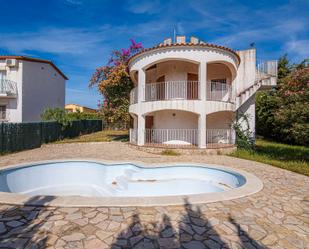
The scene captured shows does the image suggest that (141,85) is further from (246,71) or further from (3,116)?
(3,116)

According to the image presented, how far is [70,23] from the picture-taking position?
15602 millimetres

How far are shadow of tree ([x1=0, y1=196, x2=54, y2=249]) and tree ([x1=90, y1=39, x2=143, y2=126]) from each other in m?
13.2

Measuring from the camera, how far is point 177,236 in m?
3.29

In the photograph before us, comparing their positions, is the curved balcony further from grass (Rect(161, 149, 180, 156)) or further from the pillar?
the pillar

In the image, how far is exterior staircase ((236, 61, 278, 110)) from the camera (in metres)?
13.7

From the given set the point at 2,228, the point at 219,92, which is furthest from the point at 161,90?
the point at 2,228

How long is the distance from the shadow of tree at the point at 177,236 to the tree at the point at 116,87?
1431 centimetres

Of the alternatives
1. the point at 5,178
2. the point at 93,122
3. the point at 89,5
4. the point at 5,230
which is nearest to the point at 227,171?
the point at 5,230

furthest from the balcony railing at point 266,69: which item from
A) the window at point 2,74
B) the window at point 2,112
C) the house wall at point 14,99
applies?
the window at point 2,112

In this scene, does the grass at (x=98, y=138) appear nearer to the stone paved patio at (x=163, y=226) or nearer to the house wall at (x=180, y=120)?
the house wall at (x=180, y=120)

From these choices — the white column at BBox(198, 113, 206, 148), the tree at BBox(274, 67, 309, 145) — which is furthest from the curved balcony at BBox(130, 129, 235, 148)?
the tree at BBox(274, 67, 309, 145)

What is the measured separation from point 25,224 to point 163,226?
9.03ft

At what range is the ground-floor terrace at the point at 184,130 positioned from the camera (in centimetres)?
1365

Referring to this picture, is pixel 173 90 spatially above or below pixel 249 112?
above
